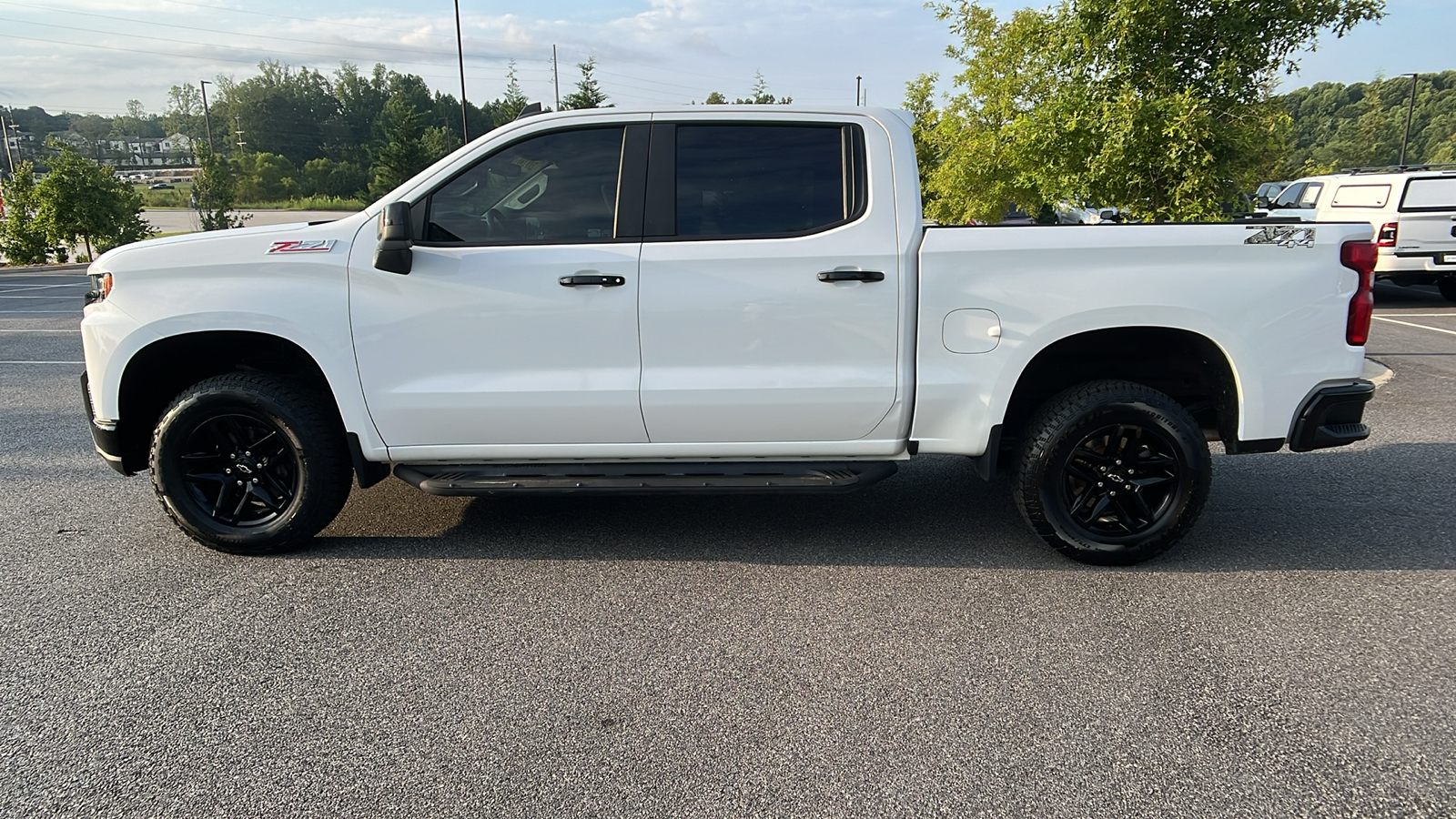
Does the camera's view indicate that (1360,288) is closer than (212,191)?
Yes

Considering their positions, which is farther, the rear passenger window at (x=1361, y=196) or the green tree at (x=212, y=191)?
the green tree at (x=212, y=191)

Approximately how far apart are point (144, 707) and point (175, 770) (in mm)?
472

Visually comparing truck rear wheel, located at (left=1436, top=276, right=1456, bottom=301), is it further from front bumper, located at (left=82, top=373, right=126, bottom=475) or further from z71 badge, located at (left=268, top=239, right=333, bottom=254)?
front bumper, located at (left=82, top=373, right=126, bottom=475)

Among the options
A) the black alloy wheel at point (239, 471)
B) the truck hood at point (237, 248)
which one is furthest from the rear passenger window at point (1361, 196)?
the black alloy wheel at point (239, 471)

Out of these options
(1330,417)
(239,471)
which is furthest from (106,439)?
(1330,417)

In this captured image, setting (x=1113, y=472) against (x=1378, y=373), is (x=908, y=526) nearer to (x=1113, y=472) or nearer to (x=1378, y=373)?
(x=1113, y=472)

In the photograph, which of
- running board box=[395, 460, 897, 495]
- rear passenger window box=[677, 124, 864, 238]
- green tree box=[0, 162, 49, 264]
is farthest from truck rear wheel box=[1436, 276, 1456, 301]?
green tree box=[0, 162, 49, 264]

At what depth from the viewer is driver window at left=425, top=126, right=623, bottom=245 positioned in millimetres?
3926

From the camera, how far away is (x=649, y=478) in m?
3.96

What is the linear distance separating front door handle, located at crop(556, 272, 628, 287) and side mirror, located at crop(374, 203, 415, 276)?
665mm

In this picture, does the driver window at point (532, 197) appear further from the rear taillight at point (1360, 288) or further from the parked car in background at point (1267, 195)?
the parked car in background at point (1267, 195)

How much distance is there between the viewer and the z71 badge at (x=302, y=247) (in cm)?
391

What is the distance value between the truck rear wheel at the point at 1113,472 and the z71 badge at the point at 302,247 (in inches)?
127

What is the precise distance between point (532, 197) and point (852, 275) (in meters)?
1.46
